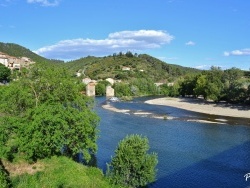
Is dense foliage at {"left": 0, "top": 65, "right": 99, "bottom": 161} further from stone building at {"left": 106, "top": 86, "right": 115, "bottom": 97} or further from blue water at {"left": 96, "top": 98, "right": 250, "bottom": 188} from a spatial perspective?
stone building at {"left": 106, "top": 86, "right": 115, "bottom": 97}

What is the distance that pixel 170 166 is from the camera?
4097cm

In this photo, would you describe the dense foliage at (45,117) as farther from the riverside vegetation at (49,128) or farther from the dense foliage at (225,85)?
the dense foliage at (225,85)

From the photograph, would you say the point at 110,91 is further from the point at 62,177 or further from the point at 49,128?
the point at 62,177

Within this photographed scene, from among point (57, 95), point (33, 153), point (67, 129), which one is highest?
point (57, 95)

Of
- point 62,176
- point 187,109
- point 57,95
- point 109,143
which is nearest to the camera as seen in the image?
point 62,176

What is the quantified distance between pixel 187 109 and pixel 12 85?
7241 centimetres

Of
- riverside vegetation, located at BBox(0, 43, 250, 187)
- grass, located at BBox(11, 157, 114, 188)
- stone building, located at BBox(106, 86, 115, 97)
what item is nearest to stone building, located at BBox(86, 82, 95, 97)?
stone building, located at BBox(106, 86, 115, 97)

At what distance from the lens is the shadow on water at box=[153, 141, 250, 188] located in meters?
35.4

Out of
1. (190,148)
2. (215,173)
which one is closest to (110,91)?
(190,148)

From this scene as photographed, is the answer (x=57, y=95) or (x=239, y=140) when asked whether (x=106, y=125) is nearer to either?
(x=239, y=140)

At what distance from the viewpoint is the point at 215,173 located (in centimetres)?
3947

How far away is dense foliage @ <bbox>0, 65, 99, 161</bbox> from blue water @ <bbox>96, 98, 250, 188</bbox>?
5.97 m

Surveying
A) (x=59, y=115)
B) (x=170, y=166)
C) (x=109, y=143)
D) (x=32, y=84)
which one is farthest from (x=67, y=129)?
(x=109, y=143)

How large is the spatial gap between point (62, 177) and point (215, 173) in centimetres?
1867
